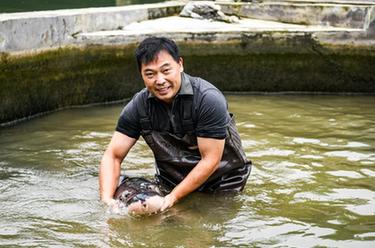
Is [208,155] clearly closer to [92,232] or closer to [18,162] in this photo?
[92,232]

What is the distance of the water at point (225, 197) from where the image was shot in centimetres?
471

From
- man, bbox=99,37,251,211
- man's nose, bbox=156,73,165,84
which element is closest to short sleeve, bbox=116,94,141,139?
man, bbox=99,37,251,211

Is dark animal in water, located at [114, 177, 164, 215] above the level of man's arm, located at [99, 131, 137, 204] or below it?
below

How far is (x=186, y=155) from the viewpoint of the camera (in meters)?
5.16

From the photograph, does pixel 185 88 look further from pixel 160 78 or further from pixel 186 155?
pixel 186 155

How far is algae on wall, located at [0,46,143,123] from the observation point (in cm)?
809

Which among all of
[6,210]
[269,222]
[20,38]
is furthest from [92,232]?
[20,38]

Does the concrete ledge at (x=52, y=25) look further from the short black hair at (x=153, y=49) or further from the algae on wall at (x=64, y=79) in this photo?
the short black hair at (x=153, y=49)

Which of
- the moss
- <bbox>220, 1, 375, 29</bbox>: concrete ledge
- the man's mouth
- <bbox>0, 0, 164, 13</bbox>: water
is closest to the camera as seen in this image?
the man's mouth

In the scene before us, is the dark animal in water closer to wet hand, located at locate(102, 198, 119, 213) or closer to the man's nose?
wet hand, located at locate(102, 198, 119, 213)

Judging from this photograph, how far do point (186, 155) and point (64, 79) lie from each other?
4.03 meters

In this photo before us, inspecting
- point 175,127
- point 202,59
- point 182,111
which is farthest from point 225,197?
point 202,59

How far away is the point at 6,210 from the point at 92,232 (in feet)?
2.79

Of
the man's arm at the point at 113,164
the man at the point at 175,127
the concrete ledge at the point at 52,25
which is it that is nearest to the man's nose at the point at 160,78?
the man at the point at 175,127
